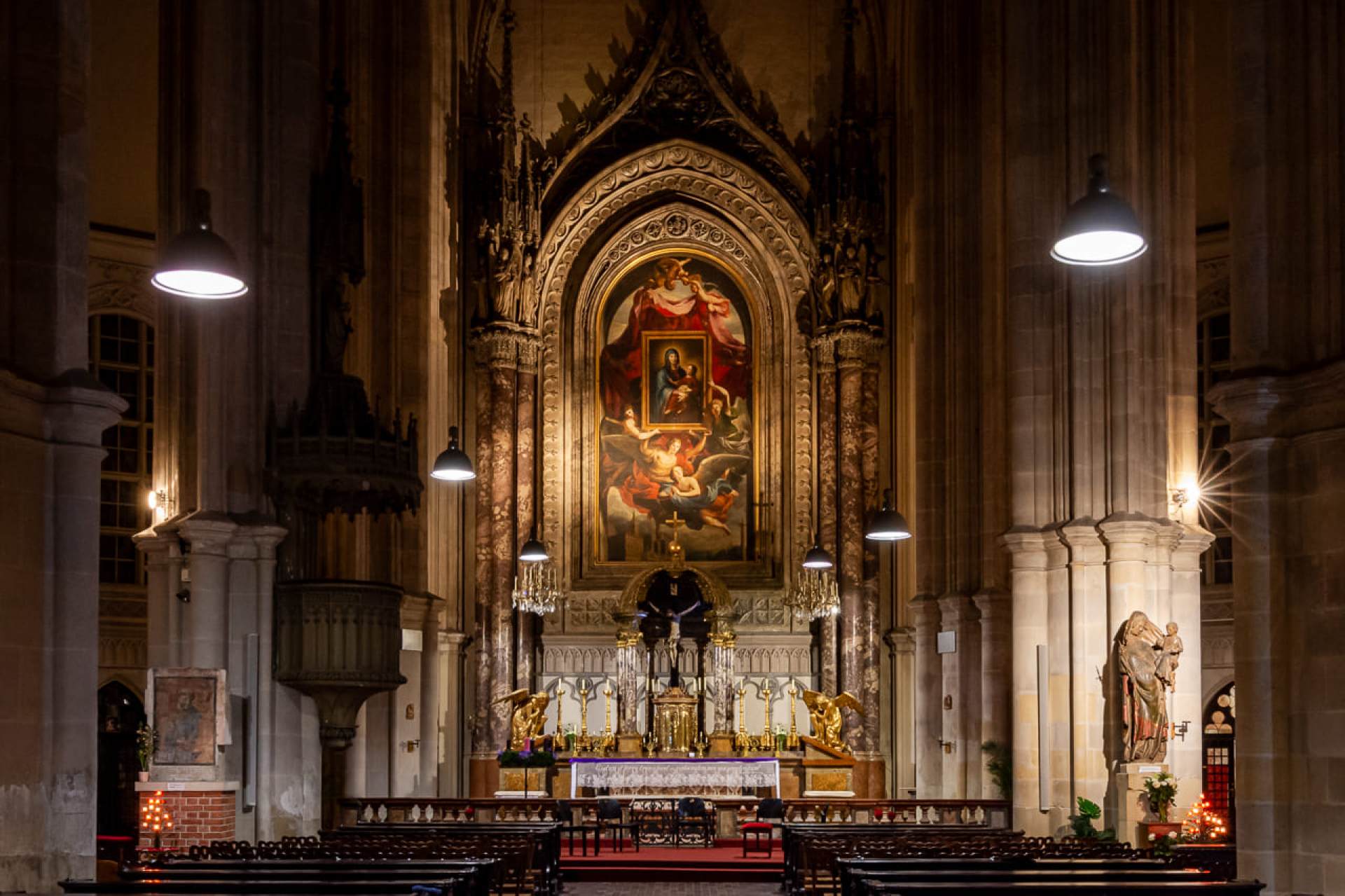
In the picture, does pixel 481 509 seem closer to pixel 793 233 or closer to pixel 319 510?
pixel 793 233

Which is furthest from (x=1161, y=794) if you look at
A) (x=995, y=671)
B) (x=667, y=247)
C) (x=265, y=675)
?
(x=667, y=247)

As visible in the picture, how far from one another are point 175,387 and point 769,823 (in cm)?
1083

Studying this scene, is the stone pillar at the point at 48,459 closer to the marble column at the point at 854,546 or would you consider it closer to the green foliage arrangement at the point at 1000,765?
the green foliage arrangement at the point at 1000,765

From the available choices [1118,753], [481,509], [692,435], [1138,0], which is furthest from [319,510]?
[692,435]

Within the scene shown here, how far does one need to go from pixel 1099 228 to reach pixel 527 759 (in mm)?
22506

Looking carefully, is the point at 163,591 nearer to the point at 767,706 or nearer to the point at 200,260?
the point at 200,260

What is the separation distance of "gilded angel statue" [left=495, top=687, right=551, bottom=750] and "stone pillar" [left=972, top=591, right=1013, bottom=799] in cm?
1025

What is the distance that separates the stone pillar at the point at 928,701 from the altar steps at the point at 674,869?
6.13 m

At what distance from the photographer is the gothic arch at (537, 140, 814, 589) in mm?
39500

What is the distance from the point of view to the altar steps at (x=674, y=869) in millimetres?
24719

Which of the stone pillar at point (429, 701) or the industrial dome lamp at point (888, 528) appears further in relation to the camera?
the stone pillar at point (429, 701)

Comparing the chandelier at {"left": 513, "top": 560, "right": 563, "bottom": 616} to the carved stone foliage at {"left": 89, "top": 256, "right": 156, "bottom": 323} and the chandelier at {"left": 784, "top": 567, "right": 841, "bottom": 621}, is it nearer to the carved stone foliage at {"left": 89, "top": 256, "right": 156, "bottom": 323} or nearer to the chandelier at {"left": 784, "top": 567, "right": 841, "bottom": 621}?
the chandelier at {"left": 784, "top": 567, "right": 841, "bottom": 621}

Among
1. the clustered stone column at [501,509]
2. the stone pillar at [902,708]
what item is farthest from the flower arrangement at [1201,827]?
the clustered stone column at [501,509]

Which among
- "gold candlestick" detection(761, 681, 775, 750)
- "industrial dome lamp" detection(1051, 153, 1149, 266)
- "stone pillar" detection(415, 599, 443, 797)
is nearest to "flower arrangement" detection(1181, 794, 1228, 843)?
"industrial dome lamp" detection(1051, 153, 1149, 266)
